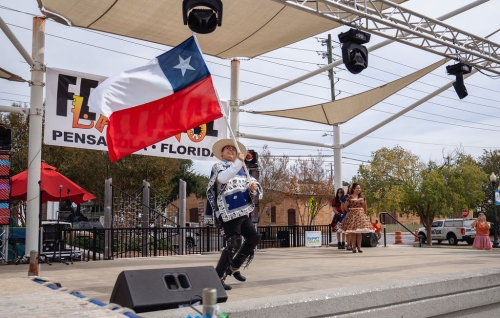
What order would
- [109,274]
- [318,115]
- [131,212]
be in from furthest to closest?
[131,212], [318,115], [109,274]

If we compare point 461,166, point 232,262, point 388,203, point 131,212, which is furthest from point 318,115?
point 461,166

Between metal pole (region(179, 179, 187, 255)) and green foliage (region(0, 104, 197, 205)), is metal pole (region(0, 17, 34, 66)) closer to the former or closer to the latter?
metal pole (region(179, 179, 187, 255))

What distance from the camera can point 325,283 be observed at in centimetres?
580

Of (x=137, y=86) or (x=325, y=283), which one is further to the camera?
(x=137, y=86)

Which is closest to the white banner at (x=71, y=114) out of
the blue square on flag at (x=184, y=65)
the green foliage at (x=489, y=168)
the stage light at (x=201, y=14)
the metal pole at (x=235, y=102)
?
the metal pole at (x=235, y=102)

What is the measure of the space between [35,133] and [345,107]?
8312 mm

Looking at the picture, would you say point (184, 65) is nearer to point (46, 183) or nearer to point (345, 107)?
point (46, 183)

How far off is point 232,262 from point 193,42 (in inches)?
113

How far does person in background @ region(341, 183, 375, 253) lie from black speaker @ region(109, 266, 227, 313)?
7.59 m

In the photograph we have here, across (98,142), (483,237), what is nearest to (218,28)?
(98,142)

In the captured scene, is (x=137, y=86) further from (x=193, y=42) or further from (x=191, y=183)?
(x=191, y=183)

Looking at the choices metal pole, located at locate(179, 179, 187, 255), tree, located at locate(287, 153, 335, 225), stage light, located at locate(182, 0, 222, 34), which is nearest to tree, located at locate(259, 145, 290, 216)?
tree, located at locate(287, 153, 335, 225)

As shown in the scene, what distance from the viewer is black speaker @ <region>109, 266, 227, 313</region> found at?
380 centimetres

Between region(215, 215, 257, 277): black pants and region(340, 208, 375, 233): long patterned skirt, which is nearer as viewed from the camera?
region(215, 215, 257, 277): black pants
